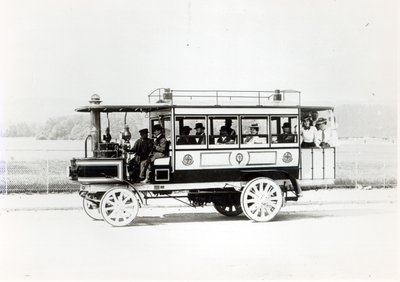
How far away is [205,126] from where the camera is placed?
13859mm

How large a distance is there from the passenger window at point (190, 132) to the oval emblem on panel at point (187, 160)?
0.29 meters

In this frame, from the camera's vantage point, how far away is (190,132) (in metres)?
14.2

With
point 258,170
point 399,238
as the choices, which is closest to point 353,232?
point 399,238

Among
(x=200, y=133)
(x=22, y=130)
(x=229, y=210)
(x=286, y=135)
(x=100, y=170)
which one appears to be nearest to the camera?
(x=100, y=170)

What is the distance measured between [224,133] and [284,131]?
1.51 meters

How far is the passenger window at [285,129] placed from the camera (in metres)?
14.5

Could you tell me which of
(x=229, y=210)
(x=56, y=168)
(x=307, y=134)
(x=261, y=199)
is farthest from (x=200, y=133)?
(x=56, y=168)

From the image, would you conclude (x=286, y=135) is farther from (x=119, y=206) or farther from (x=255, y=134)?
(x=119, y=206)

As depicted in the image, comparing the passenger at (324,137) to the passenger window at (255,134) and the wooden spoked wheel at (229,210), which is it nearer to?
the passenger window at (255,134)

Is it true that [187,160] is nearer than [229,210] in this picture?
Yes

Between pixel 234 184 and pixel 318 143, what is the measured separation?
2400 mm

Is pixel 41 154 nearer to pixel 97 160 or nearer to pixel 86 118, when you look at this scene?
pixel 86 118

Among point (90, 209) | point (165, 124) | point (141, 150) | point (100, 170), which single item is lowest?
point (90, 209)

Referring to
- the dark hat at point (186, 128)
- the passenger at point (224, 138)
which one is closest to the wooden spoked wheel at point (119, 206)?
the dark hat at point (186, 128)
